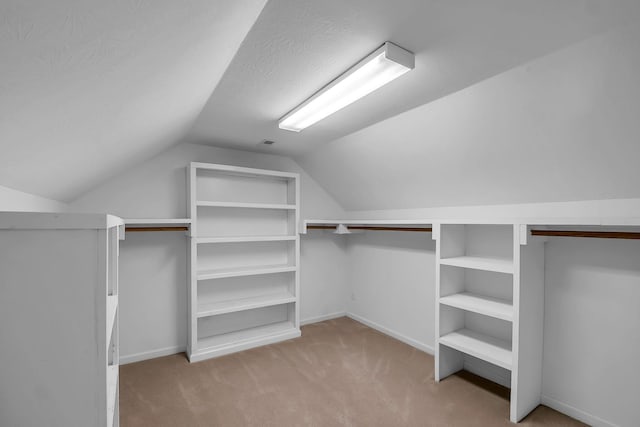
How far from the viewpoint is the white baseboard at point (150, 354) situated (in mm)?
3031

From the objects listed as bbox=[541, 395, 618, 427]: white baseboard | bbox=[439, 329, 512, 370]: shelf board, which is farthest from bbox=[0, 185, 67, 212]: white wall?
bbox=[541, 395, 618, 427]: white baseboard

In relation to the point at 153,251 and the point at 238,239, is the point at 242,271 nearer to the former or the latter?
the point at 238,239

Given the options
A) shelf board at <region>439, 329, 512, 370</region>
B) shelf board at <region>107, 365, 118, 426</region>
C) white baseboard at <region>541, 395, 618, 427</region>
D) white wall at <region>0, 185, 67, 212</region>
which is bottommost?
white baseboard at <region>541, 395, 618, 427</region>

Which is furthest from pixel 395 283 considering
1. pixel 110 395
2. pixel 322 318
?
pixel 110 395

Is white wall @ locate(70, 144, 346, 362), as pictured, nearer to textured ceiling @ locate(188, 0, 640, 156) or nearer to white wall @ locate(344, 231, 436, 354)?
textured ceiling @ locate(188, 0, 640, 156)

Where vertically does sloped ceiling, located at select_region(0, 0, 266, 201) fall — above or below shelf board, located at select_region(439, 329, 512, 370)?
above

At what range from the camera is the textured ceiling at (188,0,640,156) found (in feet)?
3.99

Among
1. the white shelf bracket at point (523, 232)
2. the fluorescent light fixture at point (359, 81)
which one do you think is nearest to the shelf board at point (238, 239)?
the fluorescent light fixture at point (359, 81)

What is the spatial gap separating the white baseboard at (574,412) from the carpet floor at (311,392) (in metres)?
0.05

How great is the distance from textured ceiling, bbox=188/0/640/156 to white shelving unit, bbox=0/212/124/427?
3.65 ft

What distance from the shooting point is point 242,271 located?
3377 mm

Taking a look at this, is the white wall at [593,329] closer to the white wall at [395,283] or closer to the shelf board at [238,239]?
the white wall at [395,283]

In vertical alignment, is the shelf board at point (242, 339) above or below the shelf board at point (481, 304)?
below

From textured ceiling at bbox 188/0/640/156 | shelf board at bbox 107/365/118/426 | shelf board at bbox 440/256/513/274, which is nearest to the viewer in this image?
shelf board at bbox 107/365/118/426
